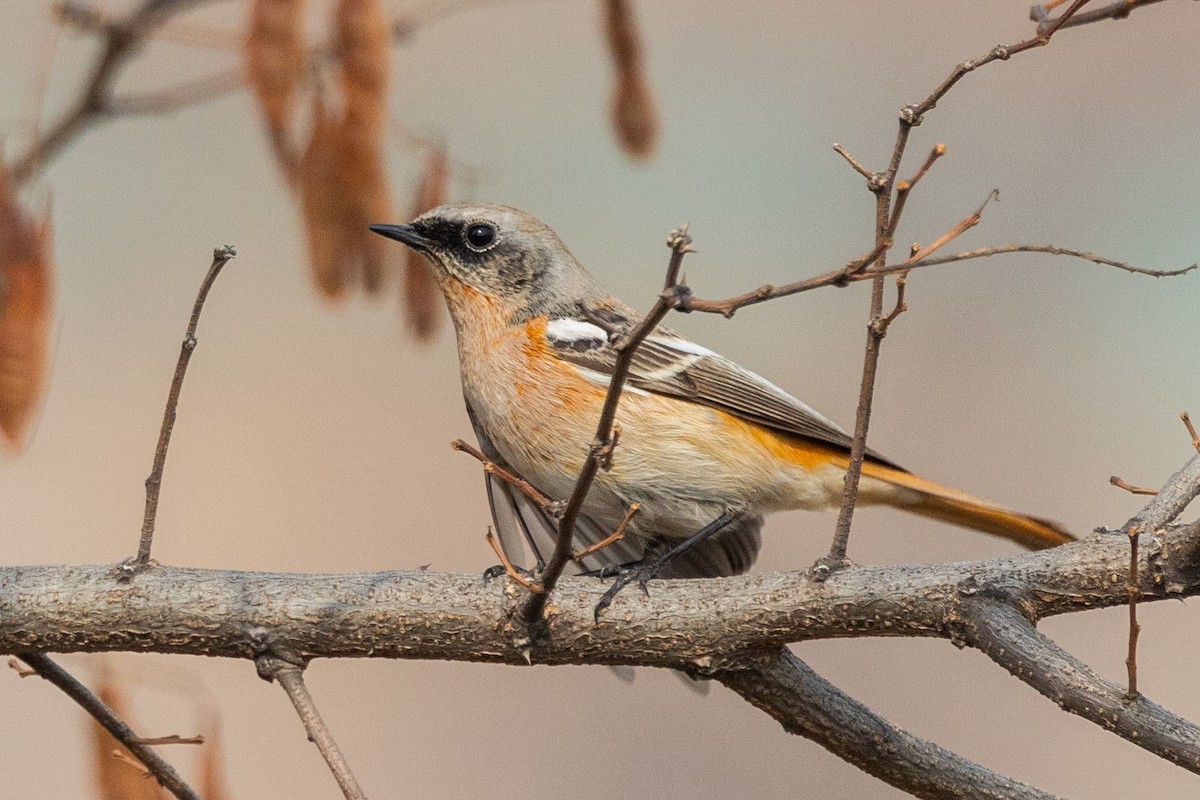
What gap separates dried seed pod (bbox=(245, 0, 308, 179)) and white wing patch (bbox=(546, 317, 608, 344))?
3.26 feet

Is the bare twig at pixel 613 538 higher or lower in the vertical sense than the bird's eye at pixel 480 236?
lower

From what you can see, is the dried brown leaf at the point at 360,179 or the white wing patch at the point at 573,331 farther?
the white wing patch at the point at 573,331

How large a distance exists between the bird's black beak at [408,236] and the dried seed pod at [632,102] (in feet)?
2.45

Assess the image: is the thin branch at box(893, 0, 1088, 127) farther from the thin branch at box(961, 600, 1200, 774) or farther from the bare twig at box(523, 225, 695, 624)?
the thin branch at box(961, 600, 1200, 774)

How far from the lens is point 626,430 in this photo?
3.00 meters

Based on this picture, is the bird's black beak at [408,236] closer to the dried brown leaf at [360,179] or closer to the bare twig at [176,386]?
the dried brown leaf at [360,179]

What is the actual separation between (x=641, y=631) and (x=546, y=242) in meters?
1.51

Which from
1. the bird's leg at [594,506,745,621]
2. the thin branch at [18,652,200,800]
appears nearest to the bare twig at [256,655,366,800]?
the thin branch at [18,652,200,800]

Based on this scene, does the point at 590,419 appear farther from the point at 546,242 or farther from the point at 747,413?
the point at 546,242

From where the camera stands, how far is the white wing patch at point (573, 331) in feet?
10.4

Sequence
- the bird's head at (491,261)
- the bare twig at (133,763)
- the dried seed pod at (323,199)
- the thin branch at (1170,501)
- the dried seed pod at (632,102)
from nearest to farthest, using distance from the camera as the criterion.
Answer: the thin branch at (1170,501), the bare twig at (133,763), the dried seed pod at (323,199), the dried seed pod at (632,102), the bird's head at (491,261)

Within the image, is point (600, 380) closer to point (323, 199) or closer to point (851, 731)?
point (323, 199)

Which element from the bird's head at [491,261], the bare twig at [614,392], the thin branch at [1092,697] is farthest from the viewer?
the bird's head at [491,261]

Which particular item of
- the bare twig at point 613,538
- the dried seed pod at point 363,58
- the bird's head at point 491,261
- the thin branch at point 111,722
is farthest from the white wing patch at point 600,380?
the thin branch at point 111,722
